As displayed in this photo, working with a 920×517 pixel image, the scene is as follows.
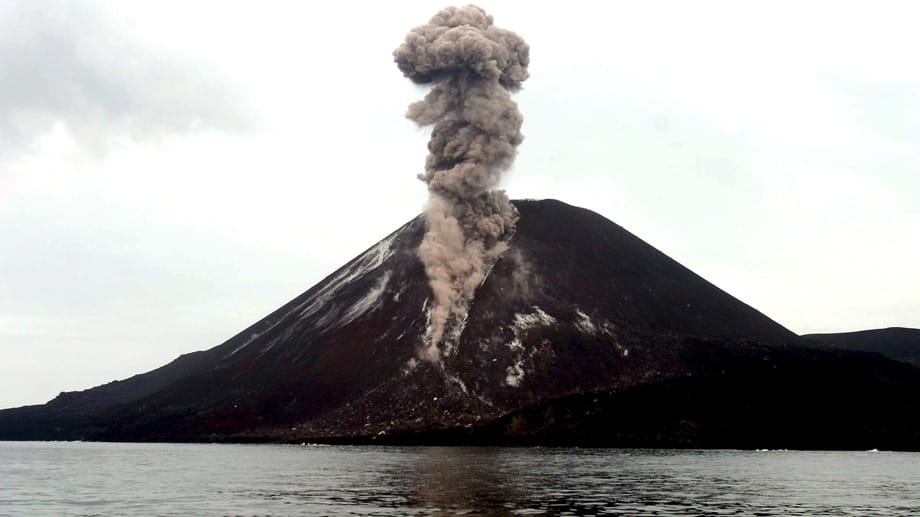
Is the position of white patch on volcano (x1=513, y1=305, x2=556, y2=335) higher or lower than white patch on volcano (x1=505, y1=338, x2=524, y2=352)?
higher

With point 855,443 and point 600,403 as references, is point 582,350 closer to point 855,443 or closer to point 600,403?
point 600,403

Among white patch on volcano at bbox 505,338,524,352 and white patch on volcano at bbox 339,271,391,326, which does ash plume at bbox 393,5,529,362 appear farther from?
white patch on volcano at bbox 339,271,391,326

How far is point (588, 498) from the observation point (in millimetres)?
52656

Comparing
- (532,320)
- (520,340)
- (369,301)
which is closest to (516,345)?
(520,340)

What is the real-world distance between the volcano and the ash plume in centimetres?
387

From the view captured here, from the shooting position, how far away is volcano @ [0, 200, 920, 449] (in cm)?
14262

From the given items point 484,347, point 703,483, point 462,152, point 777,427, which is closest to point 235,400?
point 484,347

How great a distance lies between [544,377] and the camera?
162 m

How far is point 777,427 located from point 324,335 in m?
83.9

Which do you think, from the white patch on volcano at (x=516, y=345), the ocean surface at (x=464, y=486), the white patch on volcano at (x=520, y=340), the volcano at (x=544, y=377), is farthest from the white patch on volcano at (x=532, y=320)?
the ocean surface at (x=464, y=486)

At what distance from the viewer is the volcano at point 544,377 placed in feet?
468

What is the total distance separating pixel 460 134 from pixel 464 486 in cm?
11514

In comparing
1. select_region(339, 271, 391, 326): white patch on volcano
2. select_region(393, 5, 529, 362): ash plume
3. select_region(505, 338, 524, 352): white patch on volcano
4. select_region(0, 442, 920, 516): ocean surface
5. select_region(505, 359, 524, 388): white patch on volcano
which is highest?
select_region(393, 5, 529, 362): ash plume

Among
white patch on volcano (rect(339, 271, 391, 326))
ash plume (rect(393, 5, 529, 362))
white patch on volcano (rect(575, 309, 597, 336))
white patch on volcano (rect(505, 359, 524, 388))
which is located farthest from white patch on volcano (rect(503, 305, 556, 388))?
white patch on volcano (rect(339, 271, 391, 326))
